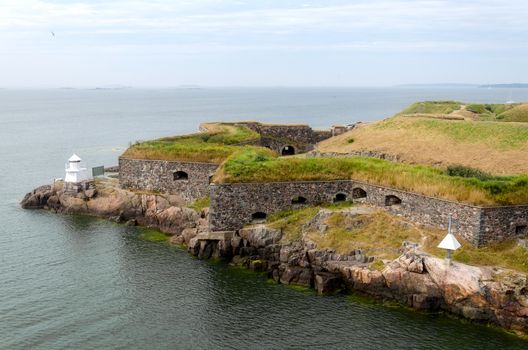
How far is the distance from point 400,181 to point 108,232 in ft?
58.3

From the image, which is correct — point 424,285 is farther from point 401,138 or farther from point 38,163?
point 38,163

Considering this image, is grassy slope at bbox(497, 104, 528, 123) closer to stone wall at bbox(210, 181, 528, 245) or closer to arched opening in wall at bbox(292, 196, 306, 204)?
stone wall at bbox(210, 181, 528, 245)

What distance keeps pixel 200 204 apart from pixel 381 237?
508 inches

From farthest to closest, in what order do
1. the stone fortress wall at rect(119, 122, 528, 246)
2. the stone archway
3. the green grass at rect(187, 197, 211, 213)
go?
1. the green grass at rect(187, 197, 211, 213)
2. the stone archway
3. the stone fortress wall at rect(119, 122, 528, 246)

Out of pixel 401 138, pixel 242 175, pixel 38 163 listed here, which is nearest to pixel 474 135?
pixel 401 138

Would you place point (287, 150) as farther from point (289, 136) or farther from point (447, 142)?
point (447, 142)

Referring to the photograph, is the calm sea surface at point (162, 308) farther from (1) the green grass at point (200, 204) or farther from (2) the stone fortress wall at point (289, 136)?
(2) the stone fortress wall at point (289, 136)

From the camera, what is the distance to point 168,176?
124 ft

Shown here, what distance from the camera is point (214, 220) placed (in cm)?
3050

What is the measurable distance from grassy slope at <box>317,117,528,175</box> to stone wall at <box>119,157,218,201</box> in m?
11.2

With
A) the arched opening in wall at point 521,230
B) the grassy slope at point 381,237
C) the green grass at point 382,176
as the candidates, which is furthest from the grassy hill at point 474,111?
the arched opening in wall at point 521,230

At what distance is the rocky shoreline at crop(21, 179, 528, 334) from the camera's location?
2183cm

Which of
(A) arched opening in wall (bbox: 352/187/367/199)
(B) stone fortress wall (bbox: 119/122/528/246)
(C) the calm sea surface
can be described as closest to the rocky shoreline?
(C) the calm sea surface

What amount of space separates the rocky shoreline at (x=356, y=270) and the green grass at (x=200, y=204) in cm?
52
